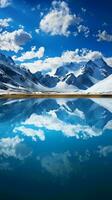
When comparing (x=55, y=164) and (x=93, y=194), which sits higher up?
(x=55, y=164)

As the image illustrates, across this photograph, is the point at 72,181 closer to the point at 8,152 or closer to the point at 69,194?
the point at 69,194

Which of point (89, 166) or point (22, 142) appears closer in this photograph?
point (89, 166)

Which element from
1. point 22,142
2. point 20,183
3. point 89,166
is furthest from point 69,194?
point 22,142

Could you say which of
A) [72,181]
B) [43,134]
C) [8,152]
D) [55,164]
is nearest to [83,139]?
[43,134]

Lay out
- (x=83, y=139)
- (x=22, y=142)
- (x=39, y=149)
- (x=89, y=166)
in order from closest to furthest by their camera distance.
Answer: (x=89, y=166)
(x=39, y=149)
(x=22, y=142)
(x=83, y=139)

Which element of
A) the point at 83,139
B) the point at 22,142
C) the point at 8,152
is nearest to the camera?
the point at 8,152

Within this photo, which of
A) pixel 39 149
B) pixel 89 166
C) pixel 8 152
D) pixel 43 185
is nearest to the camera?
pixel 43 185

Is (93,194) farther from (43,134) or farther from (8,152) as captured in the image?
(43,134)

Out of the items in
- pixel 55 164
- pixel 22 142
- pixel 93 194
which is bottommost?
pixel 93 194

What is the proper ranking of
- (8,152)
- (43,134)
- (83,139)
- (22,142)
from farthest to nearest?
(43,134) → (83,139) → (22,142) → (8,152)
